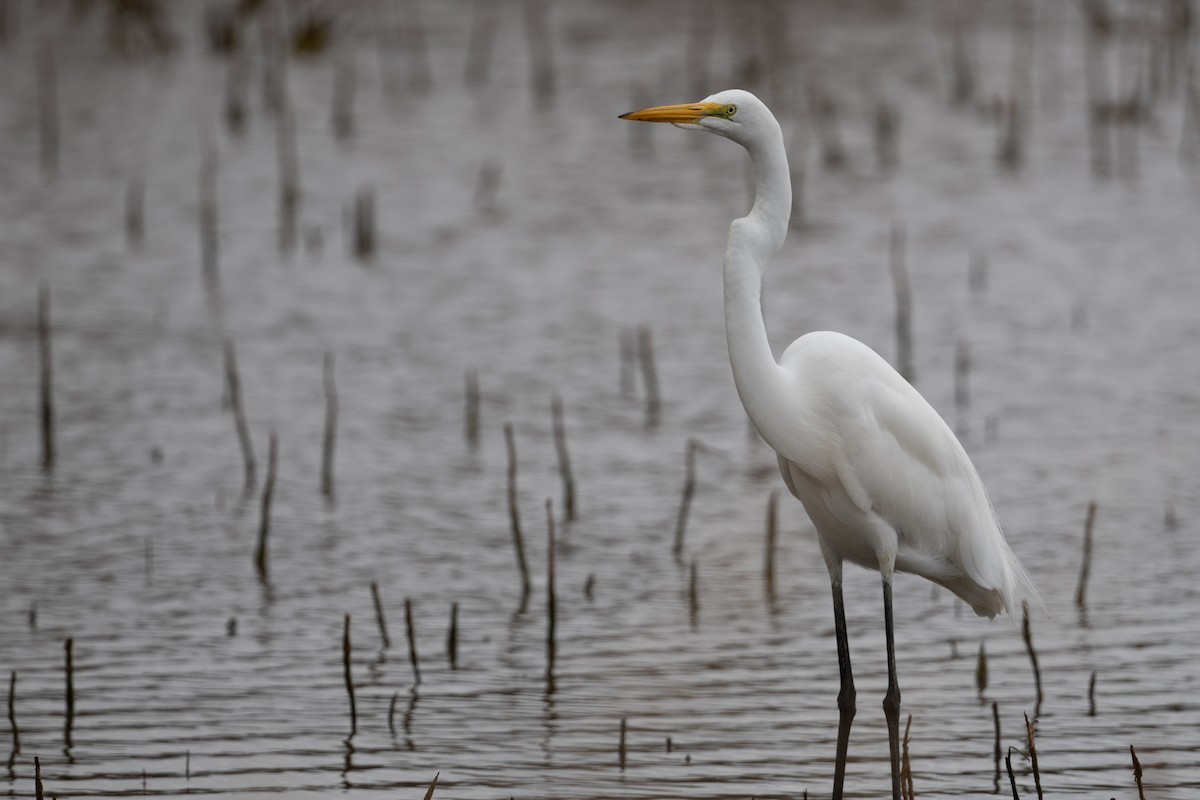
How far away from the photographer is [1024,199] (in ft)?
43.2

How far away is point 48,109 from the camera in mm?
14469

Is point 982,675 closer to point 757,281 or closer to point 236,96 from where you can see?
point 757,281

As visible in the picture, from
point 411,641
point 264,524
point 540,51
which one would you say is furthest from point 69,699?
point 540,51

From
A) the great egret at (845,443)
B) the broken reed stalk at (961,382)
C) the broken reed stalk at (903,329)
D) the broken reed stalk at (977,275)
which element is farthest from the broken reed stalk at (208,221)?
the great egret at (845,443)

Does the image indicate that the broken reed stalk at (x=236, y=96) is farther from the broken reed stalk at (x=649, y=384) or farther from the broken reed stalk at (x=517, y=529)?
the broken reed stalk at (x=517, y=529)

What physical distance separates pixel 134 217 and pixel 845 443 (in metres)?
8.30

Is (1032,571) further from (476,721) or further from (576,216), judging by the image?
(576,216)

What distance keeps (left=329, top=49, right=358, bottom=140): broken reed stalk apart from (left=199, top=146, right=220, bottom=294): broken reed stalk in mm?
1262

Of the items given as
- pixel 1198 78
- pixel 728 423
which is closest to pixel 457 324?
pixel 728 423

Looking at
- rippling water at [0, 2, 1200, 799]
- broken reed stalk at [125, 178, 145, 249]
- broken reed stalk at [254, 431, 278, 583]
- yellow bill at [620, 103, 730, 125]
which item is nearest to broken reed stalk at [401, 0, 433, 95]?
rippling water at [0, 2, 1200, 799]

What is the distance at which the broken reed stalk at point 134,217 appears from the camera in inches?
476

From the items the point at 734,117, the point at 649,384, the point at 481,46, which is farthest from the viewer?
the point at 481,46

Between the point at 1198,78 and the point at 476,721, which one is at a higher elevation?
the point at 1198,78

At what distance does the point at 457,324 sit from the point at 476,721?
5.42 m
